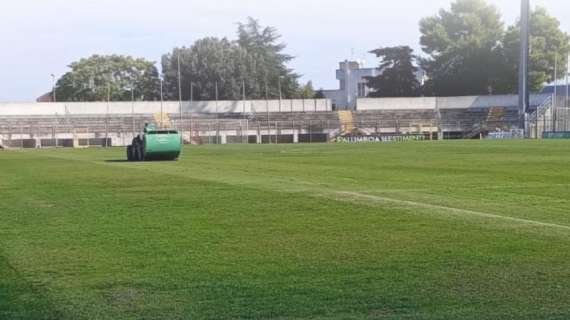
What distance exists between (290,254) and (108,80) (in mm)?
128431

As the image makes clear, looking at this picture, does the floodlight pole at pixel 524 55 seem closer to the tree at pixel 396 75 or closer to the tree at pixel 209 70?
the tree at pixel 396 75

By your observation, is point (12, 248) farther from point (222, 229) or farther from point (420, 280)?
point (420, 280)

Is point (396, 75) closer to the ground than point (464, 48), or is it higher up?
closer to the ground

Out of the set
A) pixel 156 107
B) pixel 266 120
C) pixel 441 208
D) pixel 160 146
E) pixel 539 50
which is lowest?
pixel 441 208

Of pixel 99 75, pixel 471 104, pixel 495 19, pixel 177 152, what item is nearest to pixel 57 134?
pixel 99 75

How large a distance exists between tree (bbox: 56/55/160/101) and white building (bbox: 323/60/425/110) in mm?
30235

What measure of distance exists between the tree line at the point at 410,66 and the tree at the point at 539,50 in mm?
140

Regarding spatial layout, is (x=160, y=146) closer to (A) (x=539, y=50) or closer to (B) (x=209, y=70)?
(B) (x=209, y=70)

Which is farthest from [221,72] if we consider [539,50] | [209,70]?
[539,50]

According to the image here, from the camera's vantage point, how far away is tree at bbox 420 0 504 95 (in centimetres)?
12406

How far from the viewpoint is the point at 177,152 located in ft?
141

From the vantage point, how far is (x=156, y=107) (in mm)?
114188

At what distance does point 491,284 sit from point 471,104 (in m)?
107

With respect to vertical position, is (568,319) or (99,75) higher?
(99,75)
